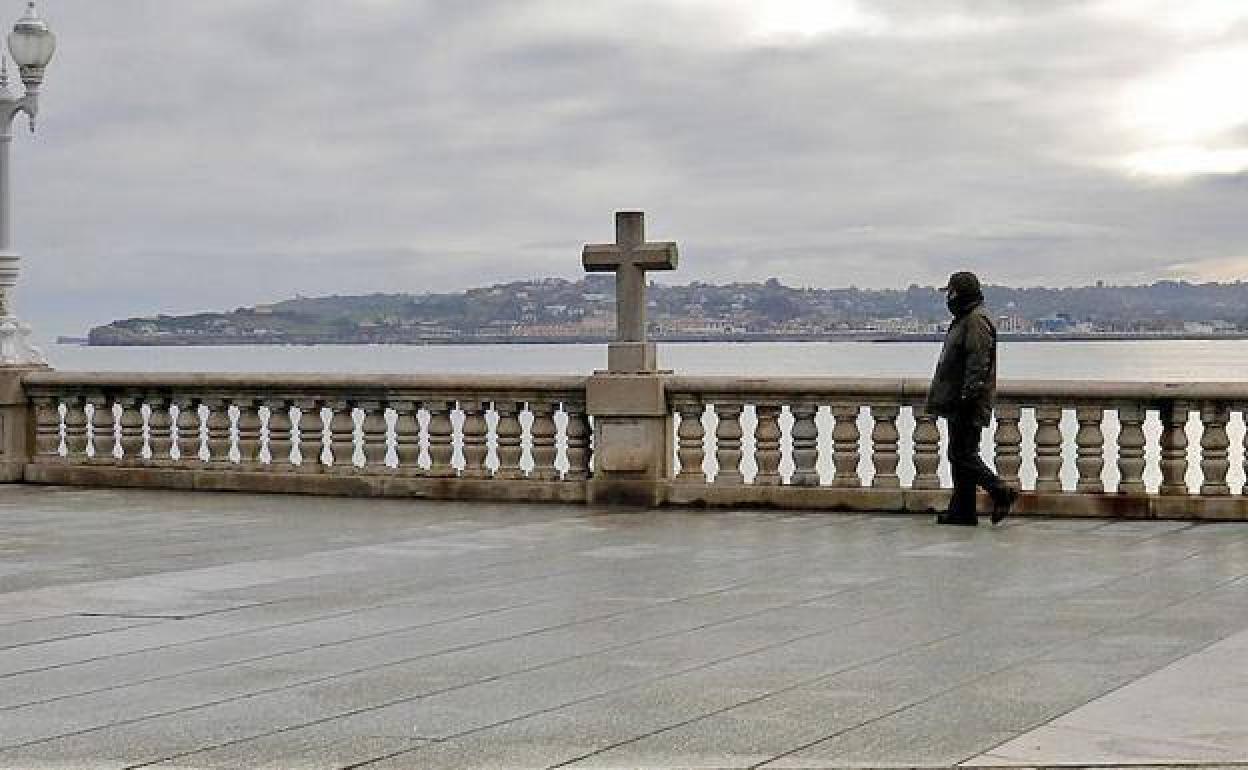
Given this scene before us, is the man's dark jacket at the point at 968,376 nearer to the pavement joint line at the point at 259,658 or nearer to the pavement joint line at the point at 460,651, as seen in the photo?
the pavement joint line at the point at 460,651

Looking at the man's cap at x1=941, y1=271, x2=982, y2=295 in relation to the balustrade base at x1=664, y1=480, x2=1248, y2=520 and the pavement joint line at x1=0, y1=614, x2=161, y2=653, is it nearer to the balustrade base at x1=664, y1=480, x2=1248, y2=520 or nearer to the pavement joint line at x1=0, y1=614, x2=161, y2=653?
the balustrade base at x1=664, y1=480, x2=1248, y2=520

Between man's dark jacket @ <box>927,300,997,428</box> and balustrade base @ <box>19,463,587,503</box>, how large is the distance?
3659 mm

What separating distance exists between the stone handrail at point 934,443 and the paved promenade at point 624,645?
0.74 m

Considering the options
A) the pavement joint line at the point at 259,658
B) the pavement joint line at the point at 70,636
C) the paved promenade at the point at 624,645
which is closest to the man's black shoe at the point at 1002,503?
the paved promenade at the point at 624,645

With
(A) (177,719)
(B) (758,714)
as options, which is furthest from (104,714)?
(B) (758,714)

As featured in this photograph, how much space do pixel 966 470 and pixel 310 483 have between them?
663cm

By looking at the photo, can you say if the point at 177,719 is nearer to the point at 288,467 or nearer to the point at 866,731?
the point at 866,731

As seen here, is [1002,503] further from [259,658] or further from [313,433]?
[259,658]

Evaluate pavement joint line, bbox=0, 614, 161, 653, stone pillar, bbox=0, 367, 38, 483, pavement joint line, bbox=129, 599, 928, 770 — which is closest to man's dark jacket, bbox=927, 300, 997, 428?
pavement joint line, bbox=129, 599, 928, 770

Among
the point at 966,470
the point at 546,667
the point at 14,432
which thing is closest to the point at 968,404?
the point at 966,470

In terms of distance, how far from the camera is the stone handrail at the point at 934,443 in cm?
1539

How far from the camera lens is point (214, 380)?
1845 cm

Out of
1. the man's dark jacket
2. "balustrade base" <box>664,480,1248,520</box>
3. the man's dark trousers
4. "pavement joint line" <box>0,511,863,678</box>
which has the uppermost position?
the man's dark jacket

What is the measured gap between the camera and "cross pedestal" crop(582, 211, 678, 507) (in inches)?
653
